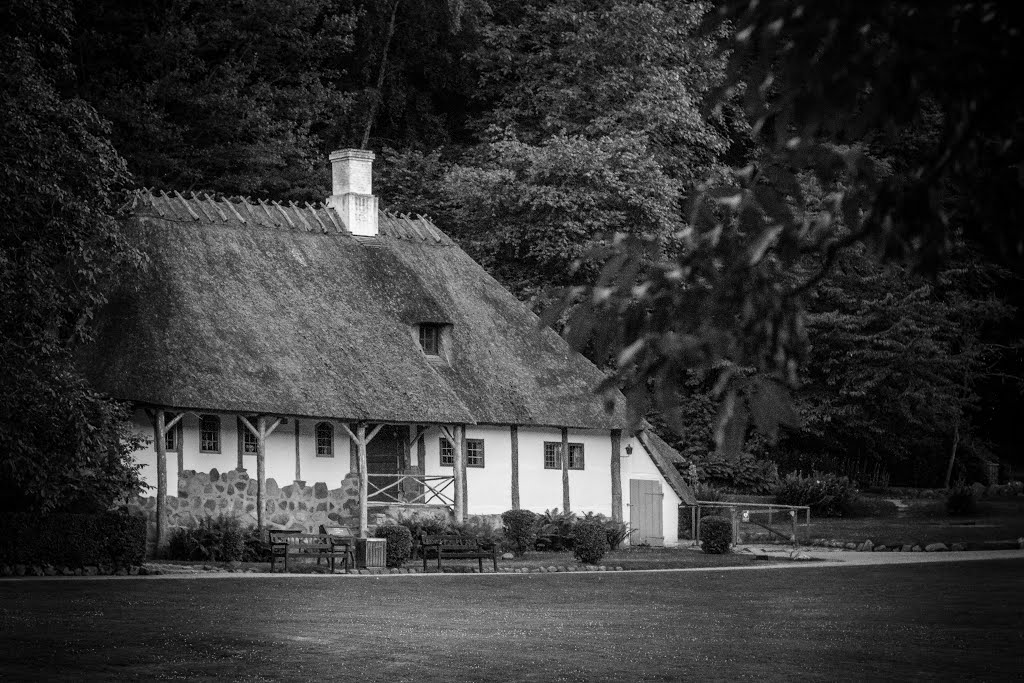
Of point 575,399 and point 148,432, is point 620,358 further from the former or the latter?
point 575,399

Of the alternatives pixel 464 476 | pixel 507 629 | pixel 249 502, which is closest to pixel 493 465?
pixel 464 476

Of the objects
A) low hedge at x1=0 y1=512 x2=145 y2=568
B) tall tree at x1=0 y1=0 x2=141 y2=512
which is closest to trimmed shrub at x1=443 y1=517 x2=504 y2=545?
low hedge at x1=0 y1=512 x2=145 y2=568

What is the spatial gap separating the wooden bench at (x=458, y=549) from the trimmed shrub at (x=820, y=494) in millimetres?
18925

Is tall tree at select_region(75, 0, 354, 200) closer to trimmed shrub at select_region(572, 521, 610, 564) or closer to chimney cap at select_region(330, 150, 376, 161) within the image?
A: chimney cap at select_region(330, 150, 376, 161)

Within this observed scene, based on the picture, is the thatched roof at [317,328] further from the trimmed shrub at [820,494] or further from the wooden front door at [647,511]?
the trimmed shrub at [820,494]

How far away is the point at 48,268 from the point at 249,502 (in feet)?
32.6

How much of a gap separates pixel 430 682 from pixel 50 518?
50.8 feet

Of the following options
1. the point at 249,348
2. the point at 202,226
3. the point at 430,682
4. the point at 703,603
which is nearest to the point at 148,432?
the point at 249,348

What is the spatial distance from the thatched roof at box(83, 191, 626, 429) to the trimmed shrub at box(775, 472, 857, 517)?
440 inches

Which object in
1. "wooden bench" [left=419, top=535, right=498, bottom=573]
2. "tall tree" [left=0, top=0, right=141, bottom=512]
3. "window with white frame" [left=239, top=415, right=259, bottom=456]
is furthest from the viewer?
"window with white frame" [left=239, top=415, right=259, bottom=456]

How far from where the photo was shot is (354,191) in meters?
41.6

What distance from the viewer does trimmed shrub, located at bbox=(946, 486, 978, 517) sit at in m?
47.3

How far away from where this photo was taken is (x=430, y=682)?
42.4ft

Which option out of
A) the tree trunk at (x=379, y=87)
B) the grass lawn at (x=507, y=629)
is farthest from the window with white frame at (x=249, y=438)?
the tree trunk at (x=379, y=87)
